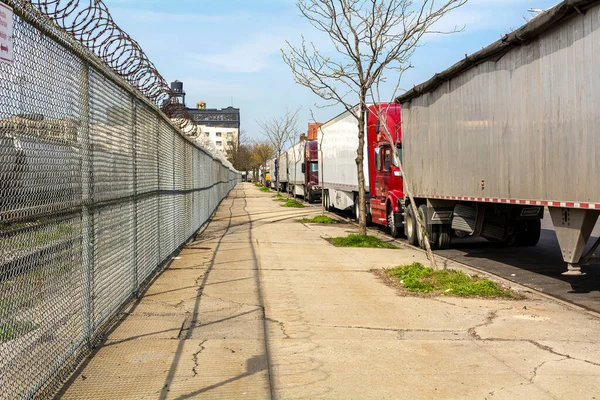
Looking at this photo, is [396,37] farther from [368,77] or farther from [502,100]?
[502,100]

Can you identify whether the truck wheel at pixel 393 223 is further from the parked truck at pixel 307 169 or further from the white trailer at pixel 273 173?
the white trailer at pixel 273 173

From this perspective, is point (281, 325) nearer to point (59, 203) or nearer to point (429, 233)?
point (59, 203)

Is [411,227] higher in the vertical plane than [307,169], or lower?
lower

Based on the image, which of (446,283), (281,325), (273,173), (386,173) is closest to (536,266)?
(446,283)

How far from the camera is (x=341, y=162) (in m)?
24.2

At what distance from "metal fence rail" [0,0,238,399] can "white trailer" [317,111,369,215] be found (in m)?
13.4

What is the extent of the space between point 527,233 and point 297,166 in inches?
1187

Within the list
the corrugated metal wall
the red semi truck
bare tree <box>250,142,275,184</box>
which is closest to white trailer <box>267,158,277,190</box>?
bare tree <box>250,142,275,184</box>

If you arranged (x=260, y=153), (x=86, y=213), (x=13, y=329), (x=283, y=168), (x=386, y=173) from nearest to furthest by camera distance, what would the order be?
(x=13, y=329) < (x=86, y=213) < (x=386, y=173) < (x=283, y=168) < (x=260, y=153)

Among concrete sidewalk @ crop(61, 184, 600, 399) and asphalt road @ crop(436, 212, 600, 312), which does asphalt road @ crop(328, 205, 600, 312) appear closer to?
asphalt road @ crop(436, 212, 600, 312)

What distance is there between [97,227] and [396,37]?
33.8ft

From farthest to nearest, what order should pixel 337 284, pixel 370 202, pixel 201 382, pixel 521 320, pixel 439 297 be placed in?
pixel 370 202 < pixel 337 284 < pixel 439 297 < pixel 521 320 < pixel 201 382

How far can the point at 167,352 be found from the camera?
18.8ft

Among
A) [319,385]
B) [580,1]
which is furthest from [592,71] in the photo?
[319,385]
